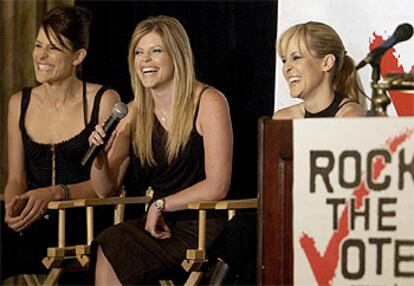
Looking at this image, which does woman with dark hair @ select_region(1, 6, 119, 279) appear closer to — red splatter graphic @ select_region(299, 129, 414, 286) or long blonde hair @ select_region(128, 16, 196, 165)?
long blonde hair @ select_region(128, 16, 196, 165)

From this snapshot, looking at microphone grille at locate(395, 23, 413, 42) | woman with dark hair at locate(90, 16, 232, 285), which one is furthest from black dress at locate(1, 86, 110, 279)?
microphone grille at locate(395, 23, 413, 42)

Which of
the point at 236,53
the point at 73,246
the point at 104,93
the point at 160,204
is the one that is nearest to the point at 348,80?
the point at 236,53

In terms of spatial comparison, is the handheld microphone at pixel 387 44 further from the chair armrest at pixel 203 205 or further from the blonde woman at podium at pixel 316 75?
the chair armrest at pixel 203 205

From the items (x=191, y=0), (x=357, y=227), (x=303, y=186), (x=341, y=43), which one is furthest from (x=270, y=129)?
(x=191, y=0)

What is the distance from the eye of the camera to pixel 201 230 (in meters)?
3.92

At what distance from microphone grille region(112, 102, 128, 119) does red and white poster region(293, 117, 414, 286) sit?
135 cm

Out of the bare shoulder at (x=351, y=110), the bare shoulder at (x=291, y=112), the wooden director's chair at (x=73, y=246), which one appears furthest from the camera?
the wooden director's chair at (x=73, y=246)

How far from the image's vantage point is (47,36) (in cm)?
407

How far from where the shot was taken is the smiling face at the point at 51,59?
4.07m

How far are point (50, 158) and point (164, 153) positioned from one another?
1.50ft

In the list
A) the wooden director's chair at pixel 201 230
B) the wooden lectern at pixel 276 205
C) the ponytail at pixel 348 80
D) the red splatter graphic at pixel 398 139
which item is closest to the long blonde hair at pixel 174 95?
the wooden director's chair at pixel 201 230

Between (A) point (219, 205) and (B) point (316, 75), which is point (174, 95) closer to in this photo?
(A) point (219, 205)

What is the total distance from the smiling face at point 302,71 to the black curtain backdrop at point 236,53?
3.9 inches

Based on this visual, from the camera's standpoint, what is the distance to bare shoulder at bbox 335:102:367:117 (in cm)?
369
